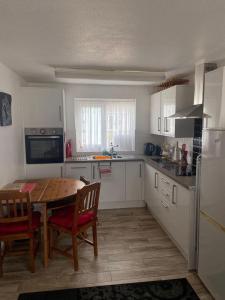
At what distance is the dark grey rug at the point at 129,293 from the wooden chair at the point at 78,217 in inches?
13.9

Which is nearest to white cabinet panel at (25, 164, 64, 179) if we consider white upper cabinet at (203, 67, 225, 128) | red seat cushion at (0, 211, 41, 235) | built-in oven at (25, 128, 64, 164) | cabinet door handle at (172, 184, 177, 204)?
built-in oven at (25, 128, 64, 164)

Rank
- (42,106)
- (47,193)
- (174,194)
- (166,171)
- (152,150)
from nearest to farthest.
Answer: (47,193)
(174,194)
(166,171)
(42,106)
(152,150)

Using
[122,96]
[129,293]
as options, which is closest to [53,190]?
[129,293]

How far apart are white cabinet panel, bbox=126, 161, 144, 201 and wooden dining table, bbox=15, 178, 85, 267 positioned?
115 cm

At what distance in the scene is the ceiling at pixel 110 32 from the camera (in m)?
1.44

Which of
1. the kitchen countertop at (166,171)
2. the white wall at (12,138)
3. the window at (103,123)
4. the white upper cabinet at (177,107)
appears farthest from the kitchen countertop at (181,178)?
the white wall at (12,138)

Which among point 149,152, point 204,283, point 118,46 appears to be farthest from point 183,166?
point 118,46

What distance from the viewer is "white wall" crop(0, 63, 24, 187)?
2.84 m

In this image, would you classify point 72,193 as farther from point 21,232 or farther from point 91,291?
point 91,291

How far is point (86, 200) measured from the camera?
2520 millimetres

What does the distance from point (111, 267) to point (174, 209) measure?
3.31 feet

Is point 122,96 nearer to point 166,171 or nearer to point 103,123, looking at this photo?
point 103,123

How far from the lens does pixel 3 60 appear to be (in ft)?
8.86

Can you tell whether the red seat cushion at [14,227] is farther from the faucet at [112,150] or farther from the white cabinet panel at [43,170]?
the faucet at [112,150]
